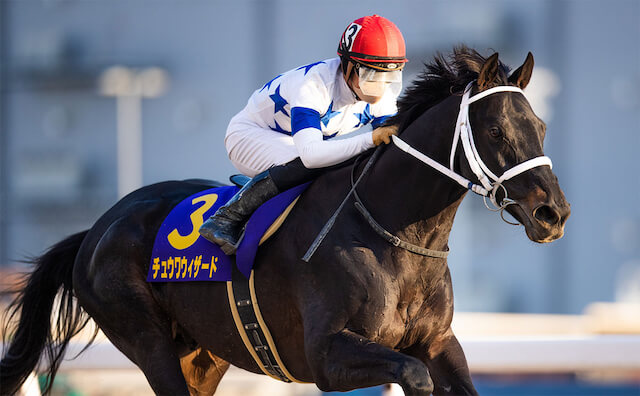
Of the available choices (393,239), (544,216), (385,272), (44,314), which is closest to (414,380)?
(385,272)

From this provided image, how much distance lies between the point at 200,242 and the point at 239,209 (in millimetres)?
311

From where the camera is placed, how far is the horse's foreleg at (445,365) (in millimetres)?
3625

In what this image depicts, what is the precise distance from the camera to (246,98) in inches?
989

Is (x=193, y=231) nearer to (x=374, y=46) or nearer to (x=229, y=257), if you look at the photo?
(x=229, y=257)

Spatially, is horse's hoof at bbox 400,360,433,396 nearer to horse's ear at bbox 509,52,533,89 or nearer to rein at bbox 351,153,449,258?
rein at bbox 351,153,449,258


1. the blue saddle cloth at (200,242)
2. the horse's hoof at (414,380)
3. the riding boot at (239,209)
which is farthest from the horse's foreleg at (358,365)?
the riding boot at (239,209)

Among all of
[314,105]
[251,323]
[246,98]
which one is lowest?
[246,98]

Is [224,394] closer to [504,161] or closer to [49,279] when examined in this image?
[49,279]

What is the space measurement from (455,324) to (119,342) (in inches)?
260

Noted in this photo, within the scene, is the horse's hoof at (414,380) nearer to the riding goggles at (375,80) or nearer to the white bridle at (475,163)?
the white bridle at (475,163)

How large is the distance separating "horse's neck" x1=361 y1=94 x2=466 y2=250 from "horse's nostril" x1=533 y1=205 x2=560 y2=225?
0.43 meters

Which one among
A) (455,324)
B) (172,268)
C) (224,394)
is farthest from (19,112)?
(172,268)

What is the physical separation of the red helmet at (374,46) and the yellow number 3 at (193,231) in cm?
98

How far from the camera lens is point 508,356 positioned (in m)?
5.55
